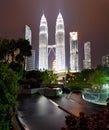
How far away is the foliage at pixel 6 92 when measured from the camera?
17.3ft

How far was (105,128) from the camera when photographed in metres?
3.55

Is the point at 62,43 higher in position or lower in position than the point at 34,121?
higher

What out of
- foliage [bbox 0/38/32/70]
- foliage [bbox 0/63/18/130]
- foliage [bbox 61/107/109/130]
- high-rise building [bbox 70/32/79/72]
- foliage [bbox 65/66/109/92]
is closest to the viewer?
foliage [bbox 61/107/109/130]

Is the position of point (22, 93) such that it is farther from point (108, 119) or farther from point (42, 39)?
point (42, 39)

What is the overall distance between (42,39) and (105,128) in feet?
331

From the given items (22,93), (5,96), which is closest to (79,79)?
(22,93)

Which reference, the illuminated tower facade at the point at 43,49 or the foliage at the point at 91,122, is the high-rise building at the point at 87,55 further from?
the foliage at the point at 91,122

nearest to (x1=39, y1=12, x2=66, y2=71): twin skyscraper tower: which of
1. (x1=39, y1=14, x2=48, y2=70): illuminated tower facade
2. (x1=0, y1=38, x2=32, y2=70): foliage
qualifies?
(x1=39, y1=14, x2=48, y2=70): illuminated tower facade

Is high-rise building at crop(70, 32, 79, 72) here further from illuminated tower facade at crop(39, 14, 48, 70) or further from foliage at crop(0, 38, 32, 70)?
foliage at crop(0, 38, 32, 70)

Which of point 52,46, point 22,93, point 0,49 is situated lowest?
point 22,93

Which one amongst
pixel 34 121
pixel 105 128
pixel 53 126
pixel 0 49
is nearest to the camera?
pixel 105 128

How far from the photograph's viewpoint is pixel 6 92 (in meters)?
5.35

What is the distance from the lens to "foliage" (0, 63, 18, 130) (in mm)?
5277

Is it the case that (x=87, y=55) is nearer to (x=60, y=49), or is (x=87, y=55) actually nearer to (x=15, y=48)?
(x=60, y=49)
